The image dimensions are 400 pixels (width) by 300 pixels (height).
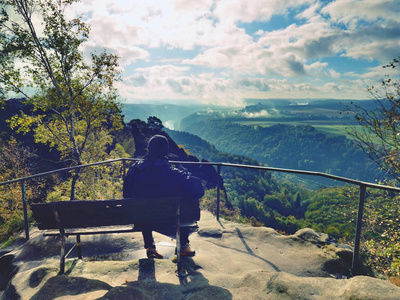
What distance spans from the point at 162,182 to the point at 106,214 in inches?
33.7

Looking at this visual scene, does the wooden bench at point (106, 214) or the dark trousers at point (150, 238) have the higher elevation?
the wooden bench at point (106, 214)

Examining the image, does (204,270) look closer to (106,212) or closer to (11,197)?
(106,212)

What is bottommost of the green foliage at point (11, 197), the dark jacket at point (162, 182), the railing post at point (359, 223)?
the green foliage at point (11, 197)

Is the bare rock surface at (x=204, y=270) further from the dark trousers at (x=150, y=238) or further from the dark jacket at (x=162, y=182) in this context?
the dark jacket at (x=162, y=182)

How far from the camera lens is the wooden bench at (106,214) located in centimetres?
328

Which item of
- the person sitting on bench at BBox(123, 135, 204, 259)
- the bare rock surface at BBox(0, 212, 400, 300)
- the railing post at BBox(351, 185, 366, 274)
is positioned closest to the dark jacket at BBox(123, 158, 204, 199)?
the person sitting on bench at BBox(123, 135, 204, 259)

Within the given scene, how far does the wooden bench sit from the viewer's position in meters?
3.28

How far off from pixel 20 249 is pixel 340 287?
5.11 m

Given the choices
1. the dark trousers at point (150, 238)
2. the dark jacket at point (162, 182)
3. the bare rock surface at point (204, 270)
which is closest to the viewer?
the bare rock surface at point (204, 270)

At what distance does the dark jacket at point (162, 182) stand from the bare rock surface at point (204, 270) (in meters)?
1.00

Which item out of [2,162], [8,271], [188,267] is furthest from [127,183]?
[2,162]

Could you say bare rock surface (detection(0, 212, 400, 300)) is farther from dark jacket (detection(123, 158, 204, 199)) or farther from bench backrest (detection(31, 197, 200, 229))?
dark jacket (detection(123, 158, 204, 199))

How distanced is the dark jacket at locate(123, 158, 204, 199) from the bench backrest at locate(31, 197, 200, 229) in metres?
0.21

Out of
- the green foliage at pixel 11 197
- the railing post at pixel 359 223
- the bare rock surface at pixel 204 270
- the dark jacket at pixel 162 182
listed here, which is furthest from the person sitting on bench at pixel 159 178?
the green foliage at pixel 11 197
